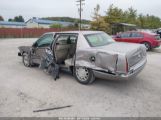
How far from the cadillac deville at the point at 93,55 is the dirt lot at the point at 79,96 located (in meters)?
0.47

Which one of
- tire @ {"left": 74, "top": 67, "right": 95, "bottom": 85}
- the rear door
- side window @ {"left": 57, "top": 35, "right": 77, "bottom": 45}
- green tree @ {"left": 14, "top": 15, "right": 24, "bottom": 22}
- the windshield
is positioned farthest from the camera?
green tree @ {"left": 14, "top": 15, "right": 24, "bottom": 22}

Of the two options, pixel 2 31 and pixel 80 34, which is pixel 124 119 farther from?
pixel 2 31

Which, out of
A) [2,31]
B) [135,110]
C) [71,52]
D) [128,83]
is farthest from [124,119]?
[2,31]

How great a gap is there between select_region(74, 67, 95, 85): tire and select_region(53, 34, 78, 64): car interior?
842 mm

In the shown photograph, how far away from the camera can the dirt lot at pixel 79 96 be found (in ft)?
12.6

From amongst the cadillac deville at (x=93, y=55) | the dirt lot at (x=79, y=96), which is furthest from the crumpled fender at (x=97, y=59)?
the dirt lot at (x=79, y=96)

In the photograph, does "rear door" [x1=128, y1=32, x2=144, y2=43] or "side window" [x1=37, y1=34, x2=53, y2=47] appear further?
"rear door" [x1=128, y1=32, x2=144, y2=43]

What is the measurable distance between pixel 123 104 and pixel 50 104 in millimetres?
1658

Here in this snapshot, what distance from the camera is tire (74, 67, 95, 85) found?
17.0ft

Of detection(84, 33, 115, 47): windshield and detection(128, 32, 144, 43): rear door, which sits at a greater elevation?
detection(84, 33, 115, 47): windshield

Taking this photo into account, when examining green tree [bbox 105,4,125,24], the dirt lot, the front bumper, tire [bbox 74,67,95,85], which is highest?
green tree [bbox 105,4,125,24]

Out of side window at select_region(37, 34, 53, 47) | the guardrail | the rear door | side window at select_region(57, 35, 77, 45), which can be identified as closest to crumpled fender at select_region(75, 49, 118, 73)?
side window at select_region(57, 35, 77, 45)

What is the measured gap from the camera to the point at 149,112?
3.76 meters

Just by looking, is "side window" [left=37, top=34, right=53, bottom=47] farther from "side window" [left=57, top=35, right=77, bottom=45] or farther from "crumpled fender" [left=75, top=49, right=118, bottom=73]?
"crumpled fender" [left=75, top=49, right=118, bottom=73]
